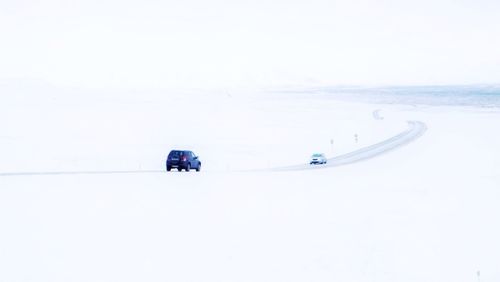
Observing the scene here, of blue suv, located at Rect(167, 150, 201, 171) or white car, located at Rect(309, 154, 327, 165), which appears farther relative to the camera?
white car, located at Rect(309, 154, 327, 165)

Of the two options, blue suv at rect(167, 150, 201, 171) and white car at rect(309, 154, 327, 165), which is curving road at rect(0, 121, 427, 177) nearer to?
white car at rect(309, 154, 327, 165)

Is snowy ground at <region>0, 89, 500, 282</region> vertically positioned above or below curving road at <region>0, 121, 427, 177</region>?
below

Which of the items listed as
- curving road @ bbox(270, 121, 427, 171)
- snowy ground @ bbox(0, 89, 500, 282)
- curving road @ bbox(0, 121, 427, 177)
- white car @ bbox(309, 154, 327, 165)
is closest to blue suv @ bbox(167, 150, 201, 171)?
snowy ground @ bbox(0, 89, 500, 282)

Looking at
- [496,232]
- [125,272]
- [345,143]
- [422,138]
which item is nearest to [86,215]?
[125,272]

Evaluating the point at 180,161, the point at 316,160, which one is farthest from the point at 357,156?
the point at 180,161

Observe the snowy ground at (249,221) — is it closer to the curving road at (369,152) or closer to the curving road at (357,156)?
the curving road at (357,156)

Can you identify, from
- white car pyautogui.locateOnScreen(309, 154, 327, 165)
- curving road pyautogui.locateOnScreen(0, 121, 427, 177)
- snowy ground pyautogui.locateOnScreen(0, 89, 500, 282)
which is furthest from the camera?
white car pyautogui.locateOnScreen(309, 154, 327, 165)

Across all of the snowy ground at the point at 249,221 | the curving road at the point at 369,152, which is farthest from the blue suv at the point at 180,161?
the curving road at the point at 369,152

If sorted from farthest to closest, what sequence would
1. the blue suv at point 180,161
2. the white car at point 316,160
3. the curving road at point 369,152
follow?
the white car at point 316,160
the curving road at point 369,152
the blue suv at point 180,161

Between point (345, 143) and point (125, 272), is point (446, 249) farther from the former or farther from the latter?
point (345, 143)

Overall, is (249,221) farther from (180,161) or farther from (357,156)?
(357,156)

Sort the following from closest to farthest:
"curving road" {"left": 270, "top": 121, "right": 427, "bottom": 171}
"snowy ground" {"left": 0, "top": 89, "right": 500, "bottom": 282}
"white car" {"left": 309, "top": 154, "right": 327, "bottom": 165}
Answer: "snowy ground" {"left": 0, "top": 89, "right": 500, "bottom": 282} < "curving road" {"left": 270, "top": 121, "right": 427, "bottom": 171} < "white car" {"left": 309, "top": 154, "right": 327, "bottom": 165}
